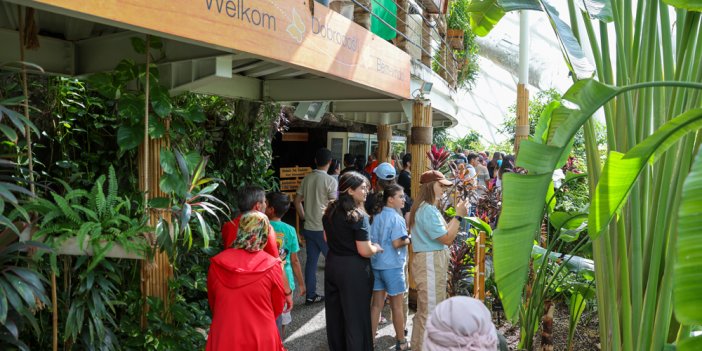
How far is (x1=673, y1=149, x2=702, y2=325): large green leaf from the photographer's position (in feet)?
4.94

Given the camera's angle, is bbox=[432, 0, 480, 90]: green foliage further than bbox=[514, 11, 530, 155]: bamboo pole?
Yes

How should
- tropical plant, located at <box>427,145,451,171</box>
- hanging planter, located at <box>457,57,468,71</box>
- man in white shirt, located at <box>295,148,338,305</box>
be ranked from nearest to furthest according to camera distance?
tropical plant, located at <box>427,145,451,171</box> → man in white shirt, located at <box>295,148,338,305</box> → hanging planter, located at <box>457,57,468,71</box>

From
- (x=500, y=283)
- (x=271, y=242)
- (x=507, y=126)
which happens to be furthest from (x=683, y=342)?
(x=507, y=126)

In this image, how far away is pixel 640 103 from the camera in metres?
2.77

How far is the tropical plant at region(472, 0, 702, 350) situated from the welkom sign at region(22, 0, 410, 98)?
4.88 ft

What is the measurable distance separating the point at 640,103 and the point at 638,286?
2.80ft

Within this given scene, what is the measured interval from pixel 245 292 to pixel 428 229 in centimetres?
203

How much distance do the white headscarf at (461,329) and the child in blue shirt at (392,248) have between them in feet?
9.68

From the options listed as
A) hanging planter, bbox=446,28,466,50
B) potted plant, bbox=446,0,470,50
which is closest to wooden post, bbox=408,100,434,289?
hanging planter, bbox=446,28,466,50

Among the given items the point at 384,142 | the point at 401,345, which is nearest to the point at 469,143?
the point at 384,142

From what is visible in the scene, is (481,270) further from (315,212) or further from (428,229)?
(315,212)

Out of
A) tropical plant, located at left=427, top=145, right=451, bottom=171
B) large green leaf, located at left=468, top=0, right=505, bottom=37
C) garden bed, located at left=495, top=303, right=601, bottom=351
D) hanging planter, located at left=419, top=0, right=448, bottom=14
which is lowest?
garden bed, located at left=495, top=303, right=601, bottom=351

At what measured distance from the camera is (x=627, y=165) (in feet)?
6.87

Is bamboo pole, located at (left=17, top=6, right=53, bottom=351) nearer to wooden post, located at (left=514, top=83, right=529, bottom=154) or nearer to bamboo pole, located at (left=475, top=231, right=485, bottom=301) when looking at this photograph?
bamboo pole, located at (left=475, top=231, right=485, bottom=301)
